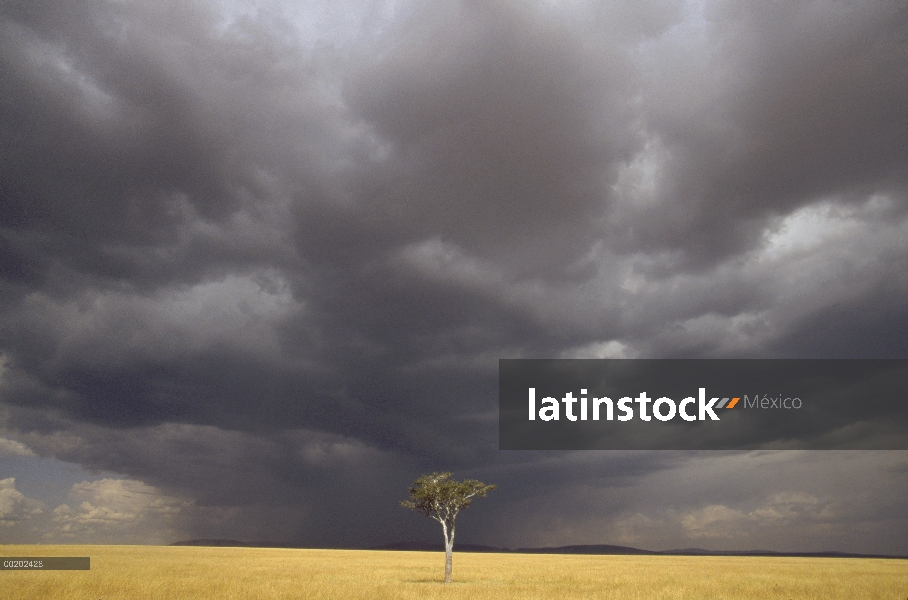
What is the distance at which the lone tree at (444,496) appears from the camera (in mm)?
52812

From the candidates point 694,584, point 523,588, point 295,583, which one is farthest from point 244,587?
point 694,584

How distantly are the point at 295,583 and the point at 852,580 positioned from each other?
51.4 meters

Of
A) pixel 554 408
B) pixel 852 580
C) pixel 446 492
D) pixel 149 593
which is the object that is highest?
pixel 554 408

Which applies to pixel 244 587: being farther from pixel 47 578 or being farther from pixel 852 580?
pixel 852 580

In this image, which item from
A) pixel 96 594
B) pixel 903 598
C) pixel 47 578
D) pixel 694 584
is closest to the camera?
pixel 96 594

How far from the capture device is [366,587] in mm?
45125

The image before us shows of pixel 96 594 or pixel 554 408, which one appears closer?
pixel 96 594

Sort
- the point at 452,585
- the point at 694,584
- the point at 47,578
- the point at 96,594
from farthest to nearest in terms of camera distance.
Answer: the point at 694,584
the point at 452,585
the point at 47,578
the point at 96,594

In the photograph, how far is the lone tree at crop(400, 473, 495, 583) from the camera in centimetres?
5281

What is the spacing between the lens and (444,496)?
5278 centimetres

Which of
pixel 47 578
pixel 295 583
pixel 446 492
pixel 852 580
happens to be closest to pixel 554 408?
pixel 446 492

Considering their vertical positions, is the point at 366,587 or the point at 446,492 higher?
the point at 446,492

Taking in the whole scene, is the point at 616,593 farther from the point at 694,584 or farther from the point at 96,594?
the point at 96,594

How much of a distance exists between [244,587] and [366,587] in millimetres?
8606
